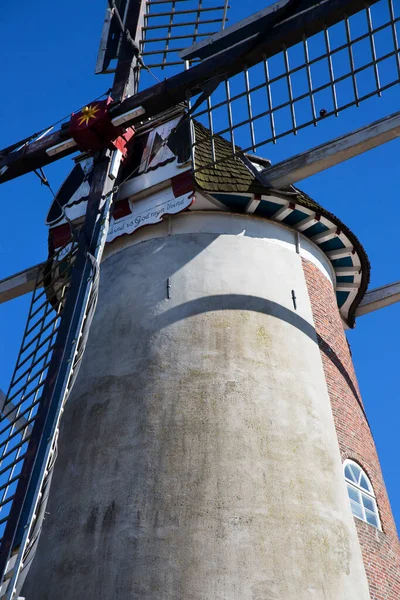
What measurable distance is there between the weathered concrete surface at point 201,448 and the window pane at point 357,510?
0.34m

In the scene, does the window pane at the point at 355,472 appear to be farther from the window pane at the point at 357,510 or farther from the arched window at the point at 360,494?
the window pane at the point at 357,510

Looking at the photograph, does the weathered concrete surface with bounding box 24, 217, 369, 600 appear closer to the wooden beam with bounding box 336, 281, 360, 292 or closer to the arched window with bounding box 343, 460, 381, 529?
the arched window with bounding box 343, 460, 381, 529

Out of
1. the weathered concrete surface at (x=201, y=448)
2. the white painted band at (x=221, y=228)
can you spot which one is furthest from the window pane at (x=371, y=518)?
the white painted band at (x=221, y=228)

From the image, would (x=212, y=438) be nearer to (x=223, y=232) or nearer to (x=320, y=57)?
(x=223, y=232)

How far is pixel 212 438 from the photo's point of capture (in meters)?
8.85

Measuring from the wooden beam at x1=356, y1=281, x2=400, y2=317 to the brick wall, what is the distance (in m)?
0.95

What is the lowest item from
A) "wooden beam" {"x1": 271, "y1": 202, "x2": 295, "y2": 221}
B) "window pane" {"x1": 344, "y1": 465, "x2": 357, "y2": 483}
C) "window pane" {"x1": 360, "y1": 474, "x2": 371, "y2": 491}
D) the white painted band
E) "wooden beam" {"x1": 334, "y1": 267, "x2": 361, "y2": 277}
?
"window pane" {"x1": 344, "y1": 465, "x2": 357, "y2": 483}

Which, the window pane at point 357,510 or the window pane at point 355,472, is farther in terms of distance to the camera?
the window pane at point 355,472

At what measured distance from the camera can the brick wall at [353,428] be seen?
356 inches

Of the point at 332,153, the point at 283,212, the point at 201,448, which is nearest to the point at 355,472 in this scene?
the point at 201,448

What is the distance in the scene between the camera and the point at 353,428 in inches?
394

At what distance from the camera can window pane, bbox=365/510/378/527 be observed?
946cm

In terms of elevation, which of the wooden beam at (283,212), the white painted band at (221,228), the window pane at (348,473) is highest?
the wooden beam at (283,212)

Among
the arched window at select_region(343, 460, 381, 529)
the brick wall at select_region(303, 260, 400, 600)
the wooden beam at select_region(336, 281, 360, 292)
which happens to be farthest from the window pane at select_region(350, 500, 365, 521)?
the wooden beam at select_region(336, 281, 360, 292)
